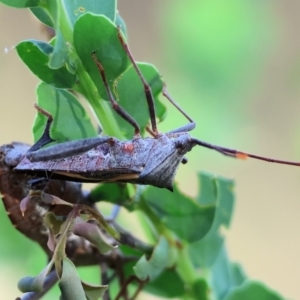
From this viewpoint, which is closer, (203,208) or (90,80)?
(90,80)

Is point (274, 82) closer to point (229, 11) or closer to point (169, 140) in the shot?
point (229, 11)

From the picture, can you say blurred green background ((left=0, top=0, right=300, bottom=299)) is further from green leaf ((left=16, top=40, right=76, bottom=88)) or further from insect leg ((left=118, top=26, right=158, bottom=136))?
green leaf ((left=16, top=40, right=76, bottom=88))

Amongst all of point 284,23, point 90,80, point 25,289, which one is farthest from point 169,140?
point 284,23

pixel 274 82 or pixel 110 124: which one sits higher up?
pixel 110 124

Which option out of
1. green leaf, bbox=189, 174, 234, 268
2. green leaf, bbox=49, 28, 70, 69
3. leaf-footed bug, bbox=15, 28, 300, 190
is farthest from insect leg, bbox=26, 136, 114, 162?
green leaf, bbox=189, 174, 234, 268

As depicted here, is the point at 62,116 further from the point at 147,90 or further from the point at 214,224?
the point at 214,224

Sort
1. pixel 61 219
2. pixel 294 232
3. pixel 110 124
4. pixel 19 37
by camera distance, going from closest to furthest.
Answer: pixel 61 219 → pixel 110 124 → pixel 19 37 → pixel 294 232

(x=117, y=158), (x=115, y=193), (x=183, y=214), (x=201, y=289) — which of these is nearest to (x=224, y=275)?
(x=201, y=289)

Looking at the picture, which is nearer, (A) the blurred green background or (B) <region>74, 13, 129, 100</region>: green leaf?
(B) <region>74, 13, 129, 100</region>: green leaf
